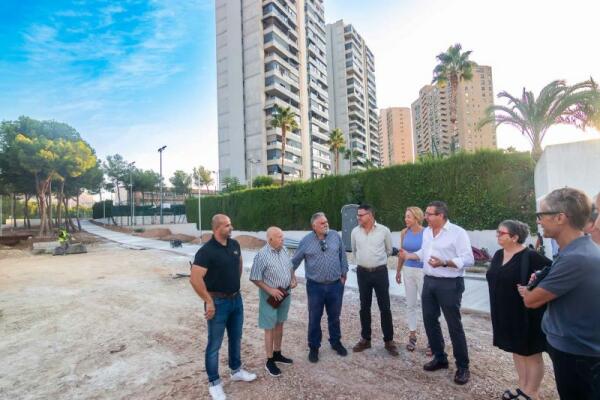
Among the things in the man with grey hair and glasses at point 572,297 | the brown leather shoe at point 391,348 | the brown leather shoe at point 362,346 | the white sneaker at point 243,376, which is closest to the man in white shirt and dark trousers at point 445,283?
the brown leather shoe at point 391,348

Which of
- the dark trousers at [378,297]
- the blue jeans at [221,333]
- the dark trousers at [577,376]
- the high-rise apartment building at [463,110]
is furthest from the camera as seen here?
the high-rise apartment building at [463,110]

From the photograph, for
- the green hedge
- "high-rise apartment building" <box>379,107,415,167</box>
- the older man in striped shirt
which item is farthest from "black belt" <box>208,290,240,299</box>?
"high-rise apartment building" <box>379,107,415,167</box>

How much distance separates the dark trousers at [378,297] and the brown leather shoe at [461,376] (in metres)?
0.97

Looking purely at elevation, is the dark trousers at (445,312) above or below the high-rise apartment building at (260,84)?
below

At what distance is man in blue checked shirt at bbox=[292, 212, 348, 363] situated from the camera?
399cm

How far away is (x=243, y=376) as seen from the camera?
3.48 m

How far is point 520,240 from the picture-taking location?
9.01 ft

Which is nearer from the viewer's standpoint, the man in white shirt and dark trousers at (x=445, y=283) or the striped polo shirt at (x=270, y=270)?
the man in white shirt and dark trousers at (x=445, y=283)

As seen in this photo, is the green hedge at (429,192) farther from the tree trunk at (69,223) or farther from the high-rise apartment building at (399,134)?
the high-rise apartment building at (399,134)

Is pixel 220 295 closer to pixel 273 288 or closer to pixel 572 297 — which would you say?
pixel 273 288

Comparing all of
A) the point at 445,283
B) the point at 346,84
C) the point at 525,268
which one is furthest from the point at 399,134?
the point at 525,268

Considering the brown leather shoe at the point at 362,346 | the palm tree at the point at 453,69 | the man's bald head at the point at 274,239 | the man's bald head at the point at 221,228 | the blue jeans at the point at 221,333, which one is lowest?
the brown leather shoe at the point at 362,346

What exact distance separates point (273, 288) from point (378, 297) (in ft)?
4.81

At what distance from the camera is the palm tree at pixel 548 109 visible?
37.2 feet
